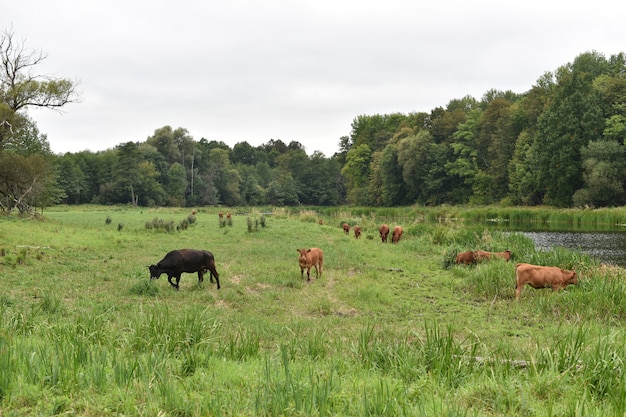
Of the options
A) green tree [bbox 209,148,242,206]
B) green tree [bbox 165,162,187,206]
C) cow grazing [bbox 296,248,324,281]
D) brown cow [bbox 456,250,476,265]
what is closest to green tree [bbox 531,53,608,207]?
brown cow [bbox 456,250,476,265]

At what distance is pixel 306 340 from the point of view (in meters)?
6.24

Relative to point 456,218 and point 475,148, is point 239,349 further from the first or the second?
point 475,148

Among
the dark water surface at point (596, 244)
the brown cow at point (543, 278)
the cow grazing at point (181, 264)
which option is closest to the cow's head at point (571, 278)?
the brown cow at point (543, 278)

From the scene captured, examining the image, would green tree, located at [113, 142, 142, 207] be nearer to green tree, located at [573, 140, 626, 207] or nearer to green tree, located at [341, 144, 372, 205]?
green tree, located at [341, 144, 372, 205]

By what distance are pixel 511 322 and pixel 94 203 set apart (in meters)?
76.7

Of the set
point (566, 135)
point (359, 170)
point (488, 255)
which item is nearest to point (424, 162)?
point (359, 170)

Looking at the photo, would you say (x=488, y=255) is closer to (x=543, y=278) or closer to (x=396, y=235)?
(x=543, y=278)

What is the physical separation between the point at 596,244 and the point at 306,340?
20620mm

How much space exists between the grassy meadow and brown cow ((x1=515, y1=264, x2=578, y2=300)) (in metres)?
0.22

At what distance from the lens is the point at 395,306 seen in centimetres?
1004

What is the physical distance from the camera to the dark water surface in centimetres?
1722

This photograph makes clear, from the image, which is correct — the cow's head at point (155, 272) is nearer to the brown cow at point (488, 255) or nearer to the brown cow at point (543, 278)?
the brown cow at point (543, 278)

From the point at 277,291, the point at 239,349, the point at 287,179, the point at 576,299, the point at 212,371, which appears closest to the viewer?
the point at 212,371

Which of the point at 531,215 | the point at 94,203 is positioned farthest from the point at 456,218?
the point at 94,203
